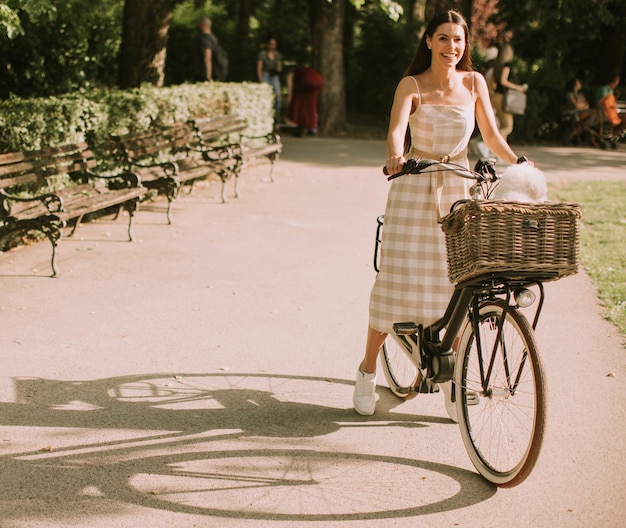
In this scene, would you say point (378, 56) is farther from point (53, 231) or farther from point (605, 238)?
point (53, 231)

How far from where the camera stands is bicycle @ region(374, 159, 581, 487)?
3719mm

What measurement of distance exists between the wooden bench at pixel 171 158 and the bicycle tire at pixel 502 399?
6.49 metres

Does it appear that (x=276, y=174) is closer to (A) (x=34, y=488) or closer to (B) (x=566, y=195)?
(B) (x=566, y=195)

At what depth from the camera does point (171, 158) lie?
1257cm

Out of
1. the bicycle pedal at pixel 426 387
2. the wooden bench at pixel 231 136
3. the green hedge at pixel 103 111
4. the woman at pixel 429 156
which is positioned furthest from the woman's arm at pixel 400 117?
the wooden bench at pixel 231 136

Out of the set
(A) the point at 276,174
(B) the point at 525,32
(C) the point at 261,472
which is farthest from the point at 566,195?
(B) the point at 525,32

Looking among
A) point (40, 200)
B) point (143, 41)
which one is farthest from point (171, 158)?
point (40, 200)

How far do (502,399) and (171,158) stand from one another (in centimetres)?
901

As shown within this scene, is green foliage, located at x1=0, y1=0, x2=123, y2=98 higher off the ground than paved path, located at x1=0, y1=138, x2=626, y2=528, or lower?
higher

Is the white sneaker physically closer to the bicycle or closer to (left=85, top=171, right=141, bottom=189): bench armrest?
the bicycle

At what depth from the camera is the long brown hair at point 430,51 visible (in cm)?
451

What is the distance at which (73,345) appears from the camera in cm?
611

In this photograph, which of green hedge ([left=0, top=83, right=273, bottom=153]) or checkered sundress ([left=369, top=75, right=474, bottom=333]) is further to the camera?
green hedge ([left=0, top=83, right=273, bottom=153])

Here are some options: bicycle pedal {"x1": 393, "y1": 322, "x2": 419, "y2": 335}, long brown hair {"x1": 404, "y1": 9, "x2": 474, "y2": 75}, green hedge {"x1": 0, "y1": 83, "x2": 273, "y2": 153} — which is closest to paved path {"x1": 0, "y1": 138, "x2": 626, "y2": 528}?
bicycle pedal {"x1": 393, "y1": 322, "x2": 419, "y2": 335}
